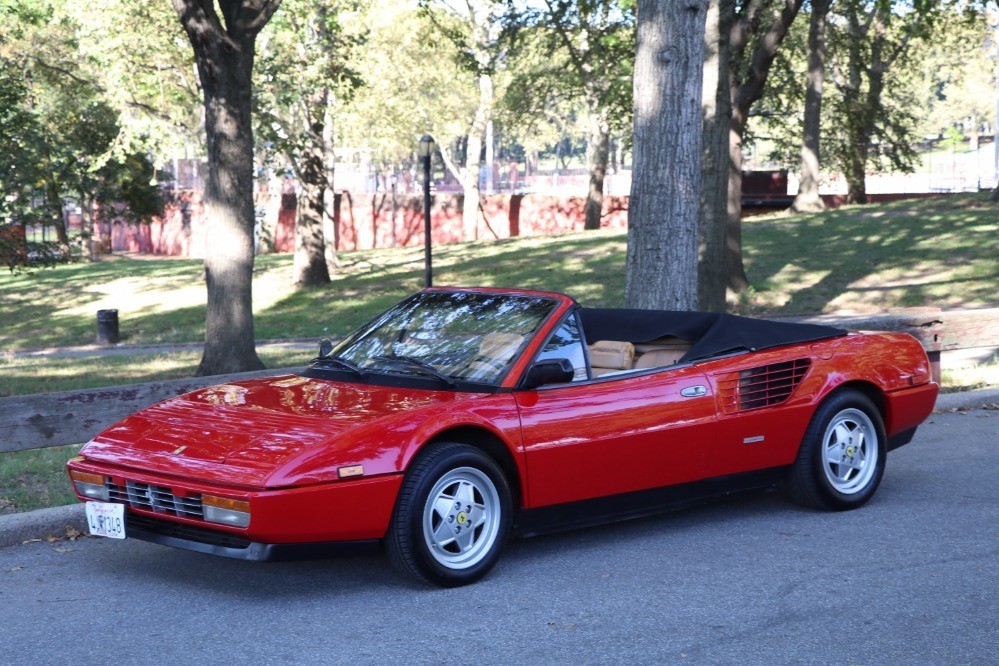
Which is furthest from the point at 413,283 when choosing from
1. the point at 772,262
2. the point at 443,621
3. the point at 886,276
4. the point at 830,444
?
the point at 443,621

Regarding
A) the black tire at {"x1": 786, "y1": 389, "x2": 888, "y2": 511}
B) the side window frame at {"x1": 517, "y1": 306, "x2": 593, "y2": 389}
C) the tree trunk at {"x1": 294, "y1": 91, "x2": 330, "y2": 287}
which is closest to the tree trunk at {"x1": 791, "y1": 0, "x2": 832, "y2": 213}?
the tree trunk at {"x1": 294, "y1": 91, "x2": 330, "y2": 287}

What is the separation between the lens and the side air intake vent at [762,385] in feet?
21.6

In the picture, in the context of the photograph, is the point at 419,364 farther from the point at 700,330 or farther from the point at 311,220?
the point at 311,220

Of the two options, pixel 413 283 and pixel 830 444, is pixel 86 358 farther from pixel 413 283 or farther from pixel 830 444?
pixel 830 444

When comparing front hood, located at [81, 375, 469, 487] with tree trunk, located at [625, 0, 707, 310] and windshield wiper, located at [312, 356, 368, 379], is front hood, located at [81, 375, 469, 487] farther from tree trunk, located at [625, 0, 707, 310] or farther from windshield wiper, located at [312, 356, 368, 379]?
tree trunk, located at [625, 0, 707, 310]

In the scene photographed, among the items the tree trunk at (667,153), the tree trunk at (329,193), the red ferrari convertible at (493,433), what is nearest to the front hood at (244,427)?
the red ferrari convertible at (493,433)

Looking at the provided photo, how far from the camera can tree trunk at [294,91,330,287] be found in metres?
24.6

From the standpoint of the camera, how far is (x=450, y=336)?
645 cm

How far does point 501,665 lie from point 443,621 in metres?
0.56

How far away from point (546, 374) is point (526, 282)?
17126mm

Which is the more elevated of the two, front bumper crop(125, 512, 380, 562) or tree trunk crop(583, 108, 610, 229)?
tree trunk crop(583, 108, 610, 229)

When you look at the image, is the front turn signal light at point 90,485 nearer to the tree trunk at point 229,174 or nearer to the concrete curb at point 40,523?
the concrete curb at point 40,523

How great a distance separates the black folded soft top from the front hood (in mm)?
1697

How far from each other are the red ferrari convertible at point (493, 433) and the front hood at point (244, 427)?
1 centimetres
